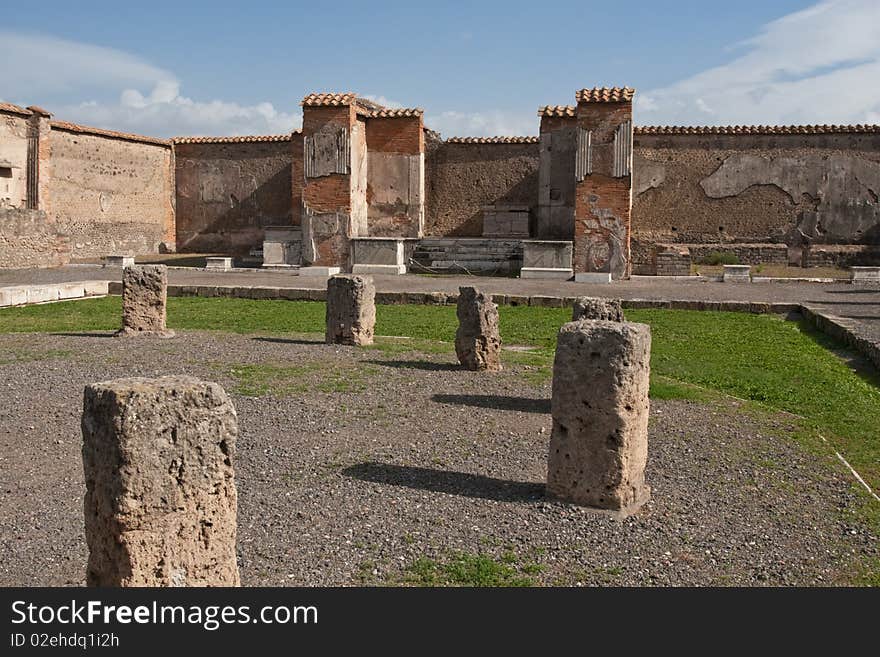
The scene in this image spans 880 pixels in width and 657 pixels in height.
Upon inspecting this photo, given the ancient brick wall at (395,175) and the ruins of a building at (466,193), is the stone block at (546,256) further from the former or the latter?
the ancient brick wall at (395,175)

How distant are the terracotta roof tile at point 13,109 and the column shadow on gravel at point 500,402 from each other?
60.3ft

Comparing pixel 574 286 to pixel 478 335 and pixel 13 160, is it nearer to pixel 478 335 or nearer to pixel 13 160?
pixel 478 335

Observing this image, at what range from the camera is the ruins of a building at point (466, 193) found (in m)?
19.7

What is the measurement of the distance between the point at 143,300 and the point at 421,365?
3.34 m

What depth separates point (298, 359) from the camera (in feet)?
27.8

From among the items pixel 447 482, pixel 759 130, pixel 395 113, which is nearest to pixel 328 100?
pixel 395 113

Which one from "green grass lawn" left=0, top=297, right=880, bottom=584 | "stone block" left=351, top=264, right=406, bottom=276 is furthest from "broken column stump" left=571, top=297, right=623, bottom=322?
"stone block" left=351, top=264, right=406, bottom=276

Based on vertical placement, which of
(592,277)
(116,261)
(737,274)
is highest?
(116,261)

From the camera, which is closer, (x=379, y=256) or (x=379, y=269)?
(x=379, y=269)

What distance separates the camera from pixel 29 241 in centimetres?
2009

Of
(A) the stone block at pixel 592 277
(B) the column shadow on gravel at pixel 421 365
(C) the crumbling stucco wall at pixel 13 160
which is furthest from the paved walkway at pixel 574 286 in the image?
(B) the column shadow on gravel at pixel 421 365

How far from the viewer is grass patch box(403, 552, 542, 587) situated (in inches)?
133

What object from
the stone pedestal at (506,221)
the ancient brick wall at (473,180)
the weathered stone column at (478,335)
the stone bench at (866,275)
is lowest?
the weathered stone column at (478,335)

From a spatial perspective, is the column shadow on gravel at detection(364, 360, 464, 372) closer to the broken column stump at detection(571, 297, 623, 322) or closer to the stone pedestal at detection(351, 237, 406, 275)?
the broken column stump at detection(571, 297, 623, 322)
